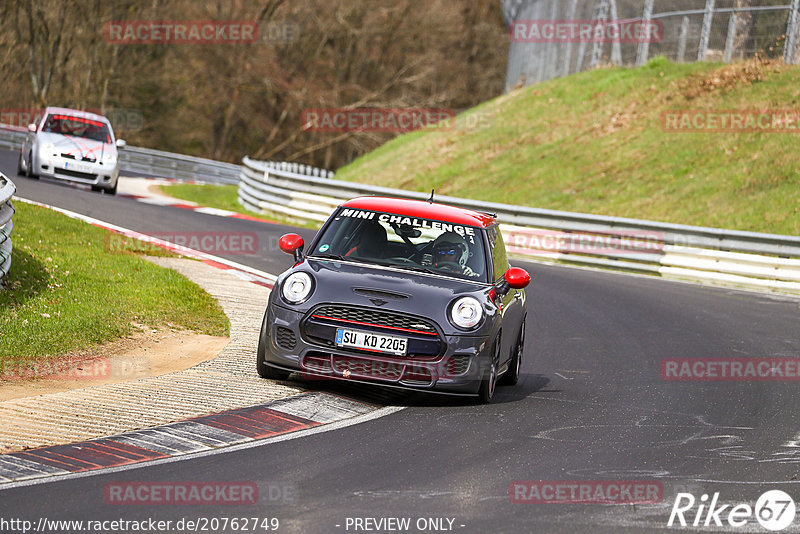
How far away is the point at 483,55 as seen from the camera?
63031 millimetres

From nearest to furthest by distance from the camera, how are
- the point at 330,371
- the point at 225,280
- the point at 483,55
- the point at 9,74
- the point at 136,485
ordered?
the point at 136,485
the point at 330,371
the point at 225,280
the point at 9,74
the point at 483,55

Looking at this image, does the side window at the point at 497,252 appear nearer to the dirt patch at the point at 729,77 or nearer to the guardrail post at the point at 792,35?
the guardrail post at the point at 792,35

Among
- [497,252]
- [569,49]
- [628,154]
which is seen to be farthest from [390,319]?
[569,49]

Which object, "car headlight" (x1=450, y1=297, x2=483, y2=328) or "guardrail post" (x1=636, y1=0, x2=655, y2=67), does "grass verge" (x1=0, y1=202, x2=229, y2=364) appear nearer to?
"car headlight" (x1=450, y1=297, x2=483, y2=328)

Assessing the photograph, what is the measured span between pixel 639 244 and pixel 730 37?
10.6 m

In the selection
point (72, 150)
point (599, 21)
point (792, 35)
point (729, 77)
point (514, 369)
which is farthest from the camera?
point (599, 21)

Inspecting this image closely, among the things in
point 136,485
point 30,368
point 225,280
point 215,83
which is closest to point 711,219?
point 225,280

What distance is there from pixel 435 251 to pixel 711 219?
15.9m

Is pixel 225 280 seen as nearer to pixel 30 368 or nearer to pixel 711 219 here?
pixel 30 368

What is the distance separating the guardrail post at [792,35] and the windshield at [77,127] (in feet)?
53.8

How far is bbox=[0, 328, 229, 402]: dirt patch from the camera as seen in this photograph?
27.7ft

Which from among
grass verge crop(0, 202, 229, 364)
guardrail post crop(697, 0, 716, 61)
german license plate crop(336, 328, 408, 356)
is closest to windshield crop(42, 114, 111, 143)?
grass verge crop(0, 202, 229, 364)

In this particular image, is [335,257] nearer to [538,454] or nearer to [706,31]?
[538,454]

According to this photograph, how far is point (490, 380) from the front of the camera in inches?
347
